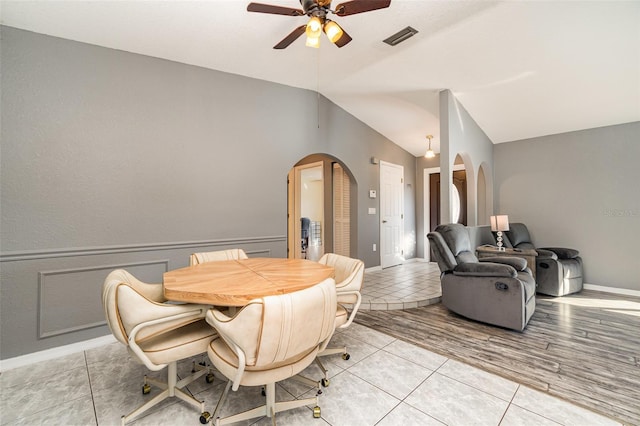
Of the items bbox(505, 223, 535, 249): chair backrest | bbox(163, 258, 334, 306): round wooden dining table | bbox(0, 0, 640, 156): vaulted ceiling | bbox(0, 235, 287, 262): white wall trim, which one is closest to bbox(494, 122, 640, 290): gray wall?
bbox(505, 223, 535, 249): chair backrest

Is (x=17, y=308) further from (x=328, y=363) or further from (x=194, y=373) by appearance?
(x=328, y=363)

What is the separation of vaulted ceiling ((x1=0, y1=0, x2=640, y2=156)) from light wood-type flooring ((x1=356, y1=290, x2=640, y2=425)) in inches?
111

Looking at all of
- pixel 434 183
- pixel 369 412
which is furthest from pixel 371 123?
pixel 369 412

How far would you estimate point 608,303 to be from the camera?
3590 millimetres

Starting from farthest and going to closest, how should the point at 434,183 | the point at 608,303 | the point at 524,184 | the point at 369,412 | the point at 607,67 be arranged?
the point at 434,183
the point at 524,184
the point at 608,303
the point at 607,67
the point at 369,412

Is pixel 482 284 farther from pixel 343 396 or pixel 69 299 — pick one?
pixel 69 299

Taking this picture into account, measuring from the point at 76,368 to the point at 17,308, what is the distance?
2.31 feet

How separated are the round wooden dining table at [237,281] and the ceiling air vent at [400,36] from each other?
248cm

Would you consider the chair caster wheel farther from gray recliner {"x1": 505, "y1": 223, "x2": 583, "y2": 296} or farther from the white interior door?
gray recliner {"x1": 505, "y1": 223, "x2": 583, "y2": 296}

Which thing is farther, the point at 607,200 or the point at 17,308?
the point at 607,200

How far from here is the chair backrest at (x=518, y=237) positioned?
14.9ft

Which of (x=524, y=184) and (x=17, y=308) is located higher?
(x=524, y=184)

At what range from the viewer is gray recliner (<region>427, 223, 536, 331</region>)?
2.70 m

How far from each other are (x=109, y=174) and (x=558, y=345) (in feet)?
14.6
